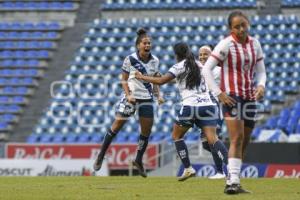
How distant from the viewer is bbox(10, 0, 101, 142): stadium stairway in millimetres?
31250

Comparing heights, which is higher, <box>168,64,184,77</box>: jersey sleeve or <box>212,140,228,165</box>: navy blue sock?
<box>168,64,184,77</box>: jersey sleeve

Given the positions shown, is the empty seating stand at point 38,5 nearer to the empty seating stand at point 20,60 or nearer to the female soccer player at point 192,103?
the empty seating stand at point 20,60

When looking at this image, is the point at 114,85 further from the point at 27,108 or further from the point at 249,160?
the point at 249,160

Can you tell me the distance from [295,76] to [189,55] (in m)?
16.1

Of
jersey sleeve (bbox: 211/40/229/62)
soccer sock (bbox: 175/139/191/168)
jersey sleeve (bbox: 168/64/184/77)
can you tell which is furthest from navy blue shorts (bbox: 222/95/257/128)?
soccer sock (bbox: 175/139/191/168)

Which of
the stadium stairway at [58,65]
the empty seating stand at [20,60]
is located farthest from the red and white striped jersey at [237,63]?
the empty seating stand at [20,60]

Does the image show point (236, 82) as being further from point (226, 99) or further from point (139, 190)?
point (139, 190)

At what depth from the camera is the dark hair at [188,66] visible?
13852 millimetres

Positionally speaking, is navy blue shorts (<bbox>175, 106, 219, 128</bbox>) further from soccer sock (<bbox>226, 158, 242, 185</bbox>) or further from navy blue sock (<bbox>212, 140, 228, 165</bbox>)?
soccer sock (<bbox>226, 158, 242, 185</bbox>)

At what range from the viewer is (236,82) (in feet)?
35.6

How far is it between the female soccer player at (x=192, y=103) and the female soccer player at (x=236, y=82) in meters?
2.86

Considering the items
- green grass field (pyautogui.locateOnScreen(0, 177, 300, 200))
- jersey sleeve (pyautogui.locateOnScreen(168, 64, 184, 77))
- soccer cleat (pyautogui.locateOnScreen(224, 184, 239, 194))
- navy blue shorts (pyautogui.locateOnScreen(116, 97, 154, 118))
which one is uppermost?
jersey sleeve (pyautogui.locateOnScreen(168, 64, 184, 77))

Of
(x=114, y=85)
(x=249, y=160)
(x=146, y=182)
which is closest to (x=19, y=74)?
(x=114, y=85)

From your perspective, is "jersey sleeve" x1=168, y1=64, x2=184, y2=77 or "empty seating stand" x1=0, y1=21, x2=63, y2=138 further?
"empty seating stand" x1=0, y1=21, x2=63, y2=138
